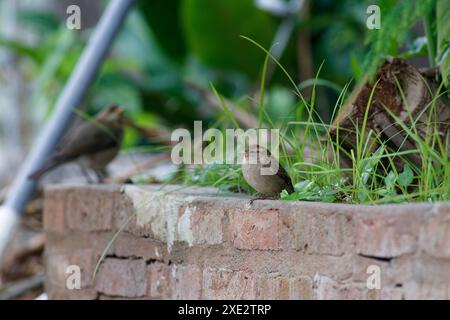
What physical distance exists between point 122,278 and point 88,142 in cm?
153

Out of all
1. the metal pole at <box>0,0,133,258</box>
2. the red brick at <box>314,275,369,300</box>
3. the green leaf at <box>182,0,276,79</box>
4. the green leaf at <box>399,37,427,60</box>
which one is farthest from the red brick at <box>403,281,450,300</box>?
the green leaf at <box>182,0,276,79</box>

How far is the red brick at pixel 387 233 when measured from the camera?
2.05m

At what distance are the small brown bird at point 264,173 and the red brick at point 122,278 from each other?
64 centimetres

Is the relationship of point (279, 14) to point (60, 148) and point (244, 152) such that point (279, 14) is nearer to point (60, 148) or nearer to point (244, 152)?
point (60, 148)

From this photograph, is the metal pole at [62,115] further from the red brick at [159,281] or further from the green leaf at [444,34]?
the green leaf at [444,34]

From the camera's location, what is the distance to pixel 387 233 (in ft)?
6.92

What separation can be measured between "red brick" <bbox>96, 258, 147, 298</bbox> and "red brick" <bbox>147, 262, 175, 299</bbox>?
0.04m

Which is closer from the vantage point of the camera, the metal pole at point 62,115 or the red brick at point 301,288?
the red brick at point 301,288

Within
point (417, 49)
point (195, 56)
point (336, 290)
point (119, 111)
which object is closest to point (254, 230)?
point (336, 290)

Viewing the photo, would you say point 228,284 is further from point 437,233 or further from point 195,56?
point 195,56

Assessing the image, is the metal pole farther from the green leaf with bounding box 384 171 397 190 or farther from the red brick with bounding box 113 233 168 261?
the green leaf with bounding box 384 171 397 190

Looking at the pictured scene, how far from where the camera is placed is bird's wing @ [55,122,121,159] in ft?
14.6

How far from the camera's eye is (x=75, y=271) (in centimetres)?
343

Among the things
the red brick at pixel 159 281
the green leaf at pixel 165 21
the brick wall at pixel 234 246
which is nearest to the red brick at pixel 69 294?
the brick wall at pixel 234 246
